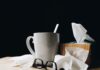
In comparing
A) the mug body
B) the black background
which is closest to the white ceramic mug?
the mug body

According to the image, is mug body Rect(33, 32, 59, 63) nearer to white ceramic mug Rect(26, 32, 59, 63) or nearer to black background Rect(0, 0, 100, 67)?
white ceramic mug Rect(26, 32, 59, 63)

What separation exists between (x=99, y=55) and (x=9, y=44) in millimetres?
772

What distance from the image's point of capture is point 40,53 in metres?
0.77

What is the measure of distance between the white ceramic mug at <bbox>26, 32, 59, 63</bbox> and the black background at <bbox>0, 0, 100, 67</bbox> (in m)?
1.04

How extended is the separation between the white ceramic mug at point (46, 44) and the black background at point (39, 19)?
1.04 m

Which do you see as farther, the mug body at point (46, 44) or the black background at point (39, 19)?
the black background at point (39, 19)

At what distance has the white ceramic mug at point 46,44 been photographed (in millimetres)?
755

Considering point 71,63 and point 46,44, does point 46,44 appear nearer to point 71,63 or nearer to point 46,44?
point 46,44

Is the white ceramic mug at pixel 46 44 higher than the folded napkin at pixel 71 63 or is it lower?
higher

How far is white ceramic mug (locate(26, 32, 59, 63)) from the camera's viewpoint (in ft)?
2.48

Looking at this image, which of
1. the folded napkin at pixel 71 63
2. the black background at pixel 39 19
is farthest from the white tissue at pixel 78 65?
the black background at pixel 39 19

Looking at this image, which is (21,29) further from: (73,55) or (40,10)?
(73,55)

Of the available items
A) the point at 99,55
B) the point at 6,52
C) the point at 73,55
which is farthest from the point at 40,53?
the point at 99,55

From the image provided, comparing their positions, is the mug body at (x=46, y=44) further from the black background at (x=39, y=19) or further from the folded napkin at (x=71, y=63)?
the black background at (x=39, y=19)
